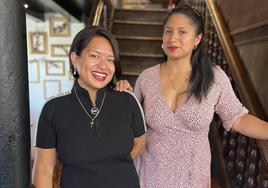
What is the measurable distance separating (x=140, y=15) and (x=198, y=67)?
368cm

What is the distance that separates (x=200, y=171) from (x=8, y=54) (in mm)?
1035

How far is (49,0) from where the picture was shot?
15.7 ft

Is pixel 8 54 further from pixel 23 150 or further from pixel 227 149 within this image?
pixel 227 149

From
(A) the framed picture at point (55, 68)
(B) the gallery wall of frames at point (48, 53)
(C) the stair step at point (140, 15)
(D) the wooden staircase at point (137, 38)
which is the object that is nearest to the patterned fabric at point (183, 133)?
(D) the wooden staircase at point (137, 38)

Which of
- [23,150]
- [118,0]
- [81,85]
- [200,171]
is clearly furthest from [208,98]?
[118,0]

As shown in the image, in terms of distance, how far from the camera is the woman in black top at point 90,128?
3.55 feet

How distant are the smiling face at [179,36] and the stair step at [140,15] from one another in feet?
11.7

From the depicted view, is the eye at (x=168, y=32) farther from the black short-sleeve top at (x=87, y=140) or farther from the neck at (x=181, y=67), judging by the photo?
the black short-sleeve top at (x=87, y=140)

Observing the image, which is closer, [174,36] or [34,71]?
[174,36]

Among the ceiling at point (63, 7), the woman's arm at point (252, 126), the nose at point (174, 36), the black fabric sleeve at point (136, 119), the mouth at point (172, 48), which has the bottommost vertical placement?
the woman's arm at point (252, 126)

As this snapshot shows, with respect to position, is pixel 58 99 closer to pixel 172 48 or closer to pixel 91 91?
pixel 91 91

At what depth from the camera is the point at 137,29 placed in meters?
4.72

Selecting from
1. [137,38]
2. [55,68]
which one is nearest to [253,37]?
[137,38]

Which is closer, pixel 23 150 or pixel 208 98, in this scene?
pixel 23 150
